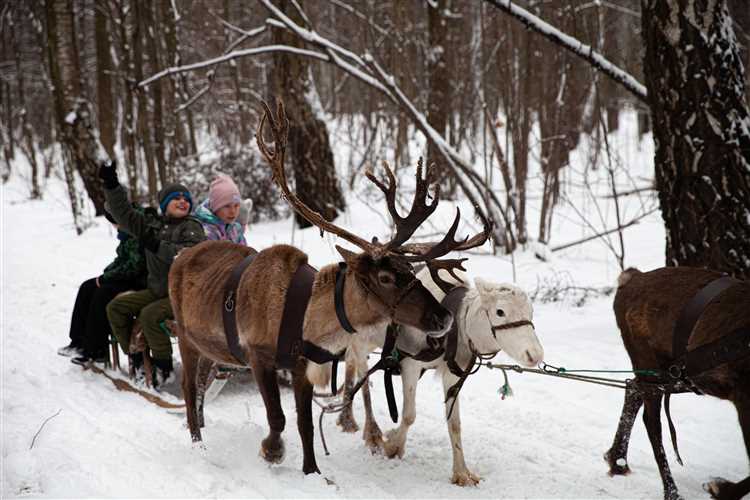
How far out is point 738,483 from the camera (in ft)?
12.8

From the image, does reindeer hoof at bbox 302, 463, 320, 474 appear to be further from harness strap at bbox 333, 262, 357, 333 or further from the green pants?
the green pants

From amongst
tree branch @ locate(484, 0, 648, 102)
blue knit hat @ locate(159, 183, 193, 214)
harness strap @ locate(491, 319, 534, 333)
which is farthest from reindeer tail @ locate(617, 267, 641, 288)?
blue knit hat @ locate(159, 183, 193, 214)

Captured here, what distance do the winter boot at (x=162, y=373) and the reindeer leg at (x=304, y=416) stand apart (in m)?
2.30

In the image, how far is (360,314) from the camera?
405 centimetres

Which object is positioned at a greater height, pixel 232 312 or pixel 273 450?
pixel 232 312

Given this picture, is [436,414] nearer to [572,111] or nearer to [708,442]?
[708,442]

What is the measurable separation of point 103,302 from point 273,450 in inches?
121

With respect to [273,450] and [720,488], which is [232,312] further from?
[720,488]

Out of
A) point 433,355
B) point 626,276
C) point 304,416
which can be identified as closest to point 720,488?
point 626,276

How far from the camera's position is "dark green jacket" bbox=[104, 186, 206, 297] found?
5895 mm

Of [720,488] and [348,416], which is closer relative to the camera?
[720,488]

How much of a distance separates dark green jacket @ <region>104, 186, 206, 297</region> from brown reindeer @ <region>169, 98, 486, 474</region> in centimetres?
76

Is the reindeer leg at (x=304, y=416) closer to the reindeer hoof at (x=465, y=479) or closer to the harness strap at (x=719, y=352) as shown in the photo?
the reindeer hoof at (x=465, y=479)

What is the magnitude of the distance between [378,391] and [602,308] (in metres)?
2.84
